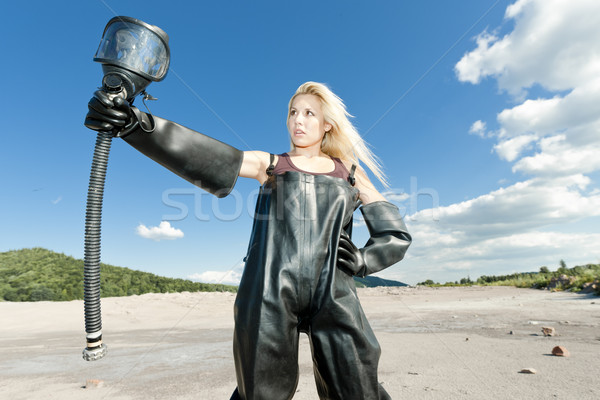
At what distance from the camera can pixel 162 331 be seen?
6902 mm

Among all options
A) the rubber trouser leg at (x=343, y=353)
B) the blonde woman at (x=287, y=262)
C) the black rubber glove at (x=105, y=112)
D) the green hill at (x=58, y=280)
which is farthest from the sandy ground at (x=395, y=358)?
the green hill at (x=58, y=280)

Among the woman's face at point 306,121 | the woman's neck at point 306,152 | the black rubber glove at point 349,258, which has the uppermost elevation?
the woman's face at point 306,121

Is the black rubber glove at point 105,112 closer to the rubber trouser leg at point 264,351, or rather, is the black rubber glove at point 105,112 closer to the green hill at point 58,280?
the rubber trouser leg at point 264,351

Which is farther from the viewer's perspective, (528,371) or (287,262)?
(528,371)

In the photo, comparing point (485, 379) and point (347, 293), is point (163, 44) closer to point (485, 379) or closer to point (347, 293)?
point (347, 293)

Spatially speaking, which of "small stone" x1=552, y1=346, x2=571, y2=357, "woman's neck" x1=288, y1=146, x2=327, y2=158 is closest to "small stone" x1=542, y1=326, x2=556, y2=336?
"small stone" x1=552, y1=346, x2=571, y2=357

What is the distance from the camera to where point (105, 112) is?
5.63 ft

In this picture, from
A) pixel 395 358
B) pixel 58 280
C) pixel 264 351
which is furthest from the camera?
pixel 58 280

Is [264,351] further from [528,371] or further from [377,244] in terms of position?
[528,371]

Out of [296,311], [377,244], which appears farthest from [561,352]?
[296,311]

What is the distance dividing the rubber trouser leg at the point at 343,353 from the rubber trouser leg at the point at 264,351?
156mm

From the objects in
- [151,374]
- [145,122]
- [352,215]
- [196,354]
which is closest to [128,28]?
[145,122]

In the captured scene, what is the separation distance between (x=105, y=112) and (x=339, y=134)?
1.53 metres

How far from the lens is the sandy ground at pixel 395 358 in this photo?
3.12m
